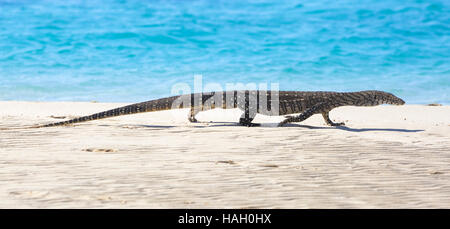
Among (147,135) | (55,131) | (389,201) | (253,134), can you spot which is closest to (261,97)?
(253,134)

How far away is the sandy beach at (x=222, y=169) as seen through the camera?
17.2ft

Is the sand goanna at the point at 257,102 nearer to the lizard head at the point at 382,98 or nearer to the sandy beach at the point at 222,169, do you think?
the lizard head at the point at 382,98

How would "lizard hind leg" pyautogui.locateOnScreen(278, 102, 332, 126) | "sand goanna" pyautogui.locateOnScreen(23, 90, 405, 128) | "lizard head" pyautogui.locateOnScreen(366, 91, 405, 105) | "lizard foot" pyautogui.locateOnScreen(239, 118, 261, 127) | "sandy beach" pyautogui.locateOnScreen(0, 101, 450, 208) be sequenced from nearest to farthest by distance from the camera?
1. "sandy beach" pyautogui.locateOnScreen(0, 101, 450, 208)
2. "lizard hind leg" pyautogui.locateOnScreen(278, 102, 332, 126)
3. "lizard foot" pyautogui.locateOnScreen(239, 118, 261, 127)
4. "sand goanna" pyautogui.locateOnScreen(23, 90, 405, 128)
5. "lizard head" pyautogui.locateOnScreen(366, 91, 405, 105)

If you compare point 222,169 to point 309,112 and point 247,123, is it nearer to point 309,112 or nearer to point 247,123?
point 247,123

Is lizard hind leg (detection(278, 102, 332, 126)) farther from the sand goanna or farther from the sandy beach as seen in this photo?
the sandy beach

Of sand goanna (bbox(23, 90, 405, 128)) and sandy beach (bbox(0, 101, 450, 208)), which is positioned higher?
sand goanna (bbox(23, 90, 405, 128))

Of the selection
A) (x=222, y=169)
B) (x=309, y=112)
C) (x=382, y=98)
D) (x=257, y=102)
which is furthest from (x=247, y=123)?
(x=222, y=169)

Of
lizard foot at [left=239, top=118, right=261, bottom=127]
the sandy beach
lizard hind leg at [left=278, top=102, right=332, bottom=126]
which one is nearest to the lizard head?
lizard hind leg at [left=278, top=102, right=332, bottom=126]

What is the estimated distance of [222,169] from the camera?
6801mm

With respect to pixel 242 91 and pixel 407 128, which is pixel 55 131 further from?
pixel 407 128

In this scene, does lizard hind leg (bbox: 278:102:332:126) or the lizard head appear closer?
lizard hind leg (bbox: 278:102:332:126)

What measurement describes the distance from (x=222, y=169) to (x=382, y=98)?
30.1 feet

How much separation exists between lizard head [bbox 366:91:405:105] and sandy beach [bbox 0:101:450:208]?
3403mm

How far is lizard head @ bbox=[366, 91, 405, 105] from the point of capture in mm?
14487
